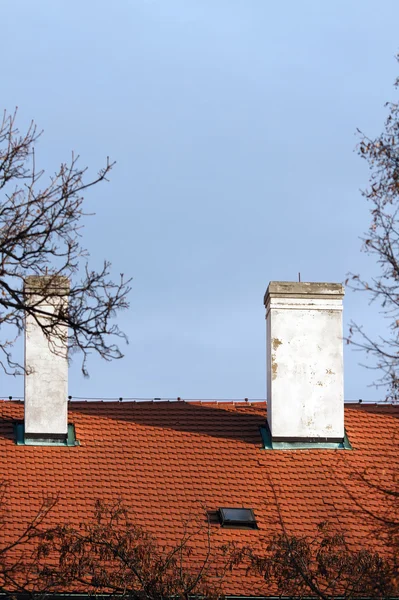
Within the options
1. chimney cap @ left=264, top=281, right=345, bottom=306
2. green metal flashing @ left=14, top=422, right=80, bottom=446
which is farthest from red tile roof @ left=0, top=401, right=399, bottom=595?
chimney cap @ left=264, top=281, right=345, bottom=306

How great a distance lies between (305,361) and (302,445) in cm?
132

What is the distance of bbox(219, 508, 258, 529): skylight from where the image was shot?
20.4m

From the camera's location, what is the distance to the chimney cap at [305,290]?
2403 cm

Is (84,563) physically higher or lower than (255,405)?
lower

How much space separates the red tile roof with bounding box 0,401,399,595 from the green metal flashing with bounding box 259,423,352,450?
0.12 metres

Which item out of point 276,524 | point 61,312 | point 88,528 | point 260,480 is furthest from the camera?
point 260,480

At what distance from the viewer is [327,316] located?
24.0 metres

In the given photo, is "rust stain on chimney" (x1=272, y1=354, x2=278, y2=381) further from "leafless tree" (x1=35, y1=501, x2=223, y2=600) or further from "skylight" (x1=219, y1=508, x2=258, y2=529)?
"leafless tree" (x1=35, y1=501, x2=223, y2=600)

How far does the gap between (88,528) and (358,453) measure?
205 inches

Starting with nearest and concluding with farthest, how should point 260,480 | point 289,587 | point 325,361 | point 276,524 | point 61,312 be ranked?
point 61,312 < point 289,587 < point 276,524 < point 260,480 < point 325,361

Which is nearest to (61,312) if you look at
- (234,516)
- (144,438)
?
(234,516)

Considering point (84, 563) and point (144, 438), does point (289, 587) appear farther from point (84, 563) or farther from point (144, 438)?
point (144, 438)

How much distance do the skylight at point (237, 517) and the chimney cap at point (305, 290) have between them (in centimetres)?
438

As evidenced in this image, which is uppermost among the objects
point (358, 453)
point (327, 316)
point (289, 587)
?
point (327, 316)
